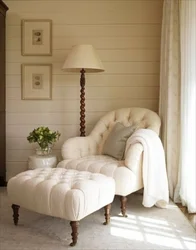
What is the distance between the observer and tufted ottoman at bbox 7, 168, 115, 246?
80.4 inches

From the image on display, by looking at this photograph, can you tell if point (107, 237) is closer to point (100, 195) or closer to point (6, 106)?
point (100, 195)

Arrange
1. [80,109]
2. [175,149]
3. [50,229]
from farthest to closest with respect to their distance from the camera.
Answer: [80,109], [175,149], [50,229]

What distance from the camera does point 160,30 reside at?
371 centimetres

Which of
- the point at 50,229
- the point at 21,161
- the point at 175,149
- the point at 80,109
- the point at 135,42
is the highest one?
the point at 135,42

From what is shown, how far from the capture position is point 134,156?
260cm

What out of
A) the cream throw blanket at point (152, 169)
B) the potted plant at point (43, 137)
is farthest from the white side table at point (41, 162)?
the cream throw blanket at point (152, 169)

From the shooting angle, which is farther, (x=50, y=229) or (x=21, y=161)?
(x=21, y=161)

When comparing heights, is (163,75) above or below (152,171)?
above

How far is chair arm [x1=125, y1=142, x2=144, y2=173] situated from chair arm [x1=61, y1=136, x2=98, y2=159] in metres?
0.66

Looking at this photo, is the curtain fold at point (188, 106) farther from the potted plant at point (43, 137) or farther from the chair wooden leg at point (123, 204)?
the potted plant at point (43, 137)

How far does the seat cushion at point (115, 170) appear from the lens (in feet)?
8.42

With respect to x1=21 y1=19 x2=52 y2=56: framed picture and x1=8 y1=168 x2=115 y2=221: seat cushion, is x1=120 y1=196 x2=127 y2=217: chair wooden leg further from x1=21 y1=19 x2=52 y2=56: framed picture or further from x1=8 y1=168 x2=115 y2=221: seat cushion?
x1=21 y1=19 x2=52 y2=56: framed picture

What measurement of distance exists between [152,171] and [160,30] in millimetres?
1891

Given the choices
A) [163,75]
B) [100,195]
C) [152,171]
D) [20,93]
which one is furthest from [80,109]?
[100,195]
